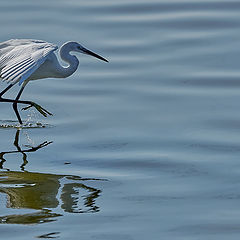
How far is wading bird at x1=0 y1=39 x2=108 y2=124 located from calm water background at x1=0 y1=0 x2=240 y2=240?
31 centimetres

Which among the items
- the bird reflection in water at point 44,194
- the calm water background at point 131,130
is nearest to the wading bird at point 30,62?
the calm water background at point 131,130

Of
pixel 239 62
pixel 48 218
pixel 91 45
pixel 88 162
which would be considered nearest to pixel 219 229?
pixel 48 218

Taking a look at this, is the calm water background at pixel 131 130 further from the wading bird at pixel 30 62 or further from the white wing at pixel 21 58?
the white wing at pixel 21 58

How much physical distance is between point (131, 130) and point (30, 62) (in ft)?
4.19

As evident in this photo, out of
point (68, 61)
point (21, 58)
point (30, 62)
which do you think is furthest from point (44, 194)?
point (68, 61)

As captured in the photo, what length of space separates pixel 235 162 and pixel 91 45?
4196 millimetres

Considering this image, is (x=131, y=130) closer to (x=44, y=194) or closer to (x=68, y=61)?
(x=68, y=61)

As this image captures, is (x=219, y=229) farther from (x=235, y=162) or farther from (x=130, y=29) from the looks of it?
(x=130, y=29)

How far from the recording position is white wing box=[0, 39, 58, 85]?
348 inches

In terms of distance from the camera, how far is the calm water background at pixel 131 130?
7.43 m

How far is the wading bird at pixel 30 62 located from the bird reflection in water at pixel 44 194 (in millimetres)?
862

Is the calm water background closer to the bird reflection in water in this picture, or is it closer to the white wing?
the bird reflection in water

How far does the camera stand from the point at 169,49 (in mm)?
12141

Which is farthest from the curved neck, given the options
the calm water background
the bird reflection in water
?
the bird reflection in water
